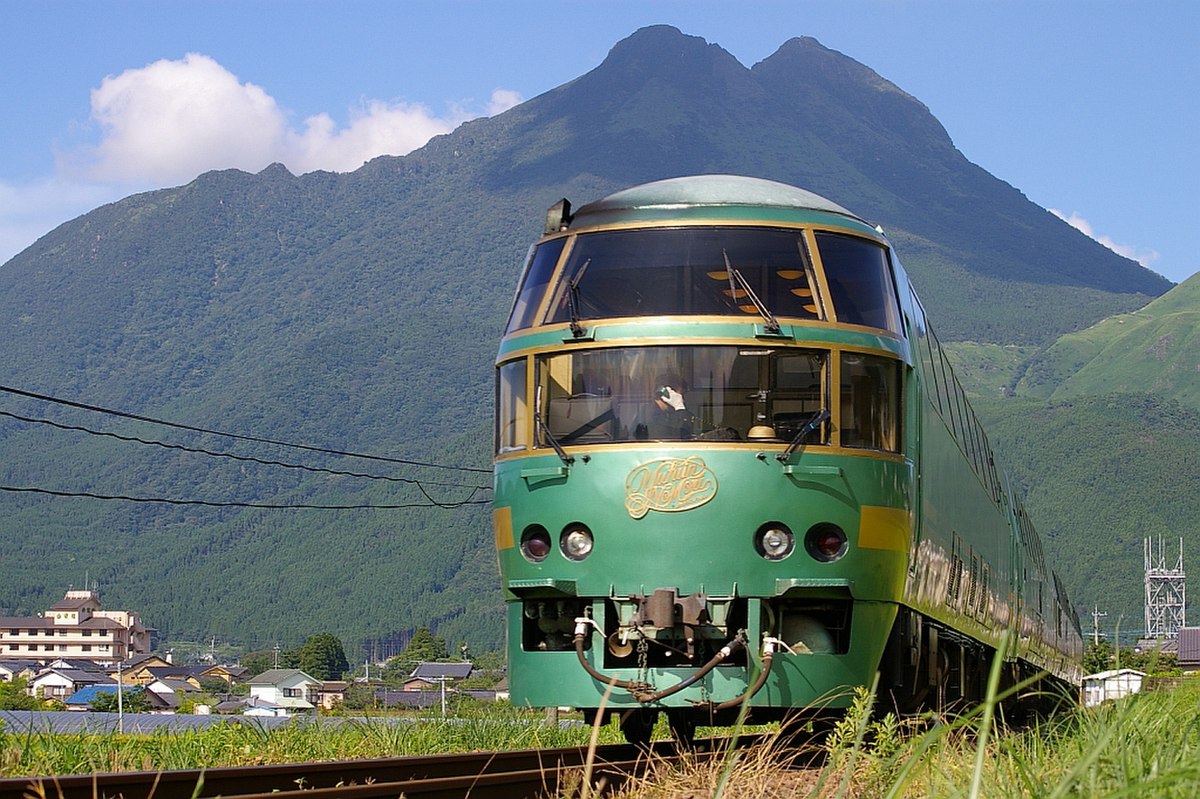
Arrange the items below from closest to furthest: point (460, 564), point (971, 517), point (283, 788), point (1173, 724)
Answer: point (1173, 724), point (283, 788), point (971, 517), point (460, 564)

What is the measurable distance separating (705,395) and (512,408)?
4.27ft

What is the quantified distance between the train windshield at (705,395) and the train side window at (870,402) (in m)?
0.14

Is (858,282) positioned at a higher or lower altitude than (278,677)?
higher

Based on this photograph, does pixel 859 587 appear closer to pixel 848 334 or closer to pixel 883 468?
pixel 883 468

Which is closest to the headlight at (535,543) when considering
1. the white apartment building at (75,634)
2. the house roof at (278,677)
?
the house roof at (278,677)

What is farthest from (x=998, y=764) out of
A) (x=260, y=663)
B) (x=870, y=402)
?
(x=260, y=663)

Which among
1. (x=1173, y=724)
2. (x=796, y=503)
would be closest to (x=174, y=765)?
(x=796, y=503)

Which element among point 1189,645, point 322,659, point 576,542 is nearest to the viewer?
point 576,542

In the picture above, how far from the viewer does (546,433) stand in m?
9.86

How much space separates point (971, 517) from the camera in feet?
47.1

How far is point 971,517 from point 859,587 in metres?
5.05

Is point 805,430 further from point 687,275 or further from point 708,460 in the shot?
point 687,275

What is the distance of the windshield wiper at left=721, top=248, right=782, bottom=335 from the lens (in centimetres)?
967

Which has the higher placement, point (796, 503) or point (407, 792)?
point (796, 503)
